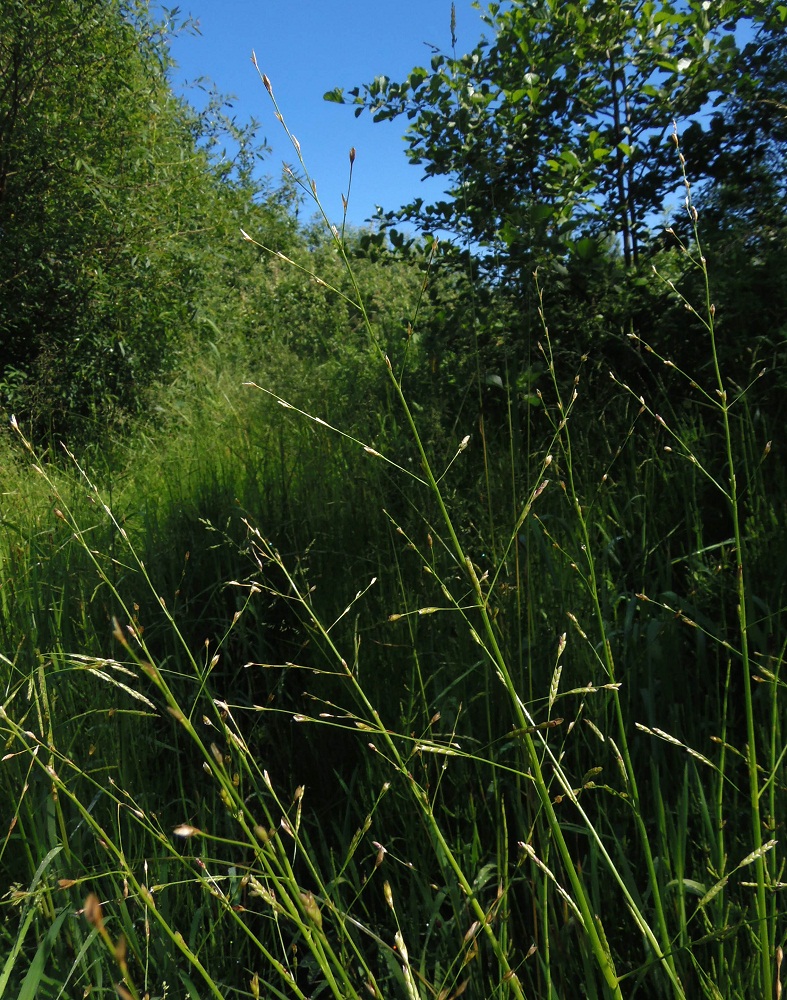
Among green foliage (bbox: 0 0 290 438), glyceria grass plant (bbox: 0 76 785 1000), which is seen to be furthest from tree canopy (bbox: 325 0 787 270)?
green foliage (bbox: 0 0 290 438)

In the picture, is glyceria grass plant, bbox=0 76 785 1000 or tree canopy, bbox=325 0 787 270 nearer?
glyceria grass plant, bbox=0 76 785 1000

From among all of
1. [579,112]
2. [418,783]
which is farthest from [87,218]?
[418,783]

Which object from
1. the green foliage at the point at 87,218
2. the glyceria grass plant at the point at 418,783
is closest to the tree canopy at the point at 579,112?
the glyceria grass plant at the point at 418,783

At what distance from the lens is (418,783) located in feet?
4.15

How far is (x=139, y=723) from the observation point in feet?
5.99

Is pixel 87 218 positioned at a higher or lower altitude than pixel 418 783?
higher

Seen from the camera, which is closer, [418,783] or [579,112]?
[418,783]

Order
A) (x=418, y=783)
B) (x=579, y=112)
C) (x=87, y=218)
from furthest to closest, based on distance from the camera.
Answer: (x=87, y=218) < (x=579, y=112) < (x=418, y=783)

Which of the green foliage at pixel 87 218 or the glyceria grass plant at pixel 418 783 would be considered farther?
the green foliage at pixel 87 218

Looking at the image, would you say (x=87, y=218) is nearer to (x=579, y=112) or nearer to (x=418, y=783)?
(x=579, y=112)

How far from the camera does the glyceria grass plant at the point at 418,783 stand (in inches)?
35.5

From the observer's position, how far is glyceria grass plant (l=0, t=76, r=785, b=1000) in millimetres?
902

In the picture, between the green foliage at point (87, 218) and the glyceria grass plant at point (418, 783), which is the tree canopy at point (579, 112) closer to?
the glyceria grass plant at point (418, 783)

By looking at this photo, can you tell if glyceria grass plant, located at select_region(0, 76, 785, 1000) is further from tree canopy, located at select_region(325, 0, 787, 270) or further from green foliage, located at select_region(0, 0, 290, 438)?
green foliage, located at select_region(0, 0, 290, 438)
